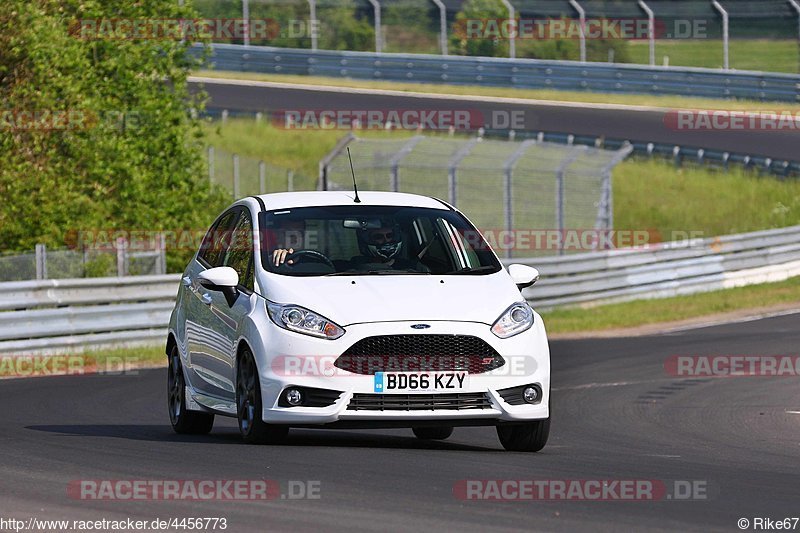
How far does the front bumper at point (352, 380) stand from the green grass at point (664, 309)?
14.3 metres

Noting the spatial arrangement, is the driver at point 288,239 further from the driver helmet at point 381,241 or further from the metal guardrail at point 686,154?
the metal guardrail at point 686,154

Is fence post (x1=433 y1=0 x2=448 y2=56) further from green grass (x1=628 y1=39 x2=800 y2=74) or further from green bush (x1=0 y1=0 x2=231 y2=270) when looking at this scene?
green bush (x1=0 y1=0 x2=231 y2=270)

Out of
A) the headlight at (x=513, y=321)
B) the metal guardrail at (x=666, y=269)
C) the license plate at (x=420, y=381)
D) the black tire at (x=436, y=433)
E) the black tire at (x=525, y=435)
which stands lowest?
the metal guardrail at (x=666, y=269)

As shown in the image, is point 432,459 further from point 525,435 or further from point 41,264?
point 41,264

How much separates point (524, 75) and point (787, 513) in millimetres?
36609

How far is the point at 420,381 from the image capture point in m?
9.69

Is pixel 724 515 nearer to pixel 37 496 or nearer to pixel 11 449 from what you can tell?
pixel 37 496

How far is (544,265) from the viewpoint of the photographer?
84.1 feet

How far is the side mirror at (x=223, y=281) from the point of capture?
1034 cm

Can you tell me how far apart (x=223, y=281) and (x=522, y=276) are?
6.21ft

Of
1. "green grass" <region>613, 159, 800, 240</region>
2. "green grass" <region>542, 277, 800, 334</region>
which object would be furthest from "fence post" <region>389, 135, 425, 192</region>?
"green grass" <region>613, 159, 800, 240</region>

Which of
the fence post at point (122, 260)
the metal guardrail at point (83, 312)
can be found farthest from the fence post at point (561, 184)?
the fence post at point (122, 260)

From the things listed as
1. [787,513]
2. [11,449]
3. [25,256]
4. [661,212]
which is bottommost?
[661,212]

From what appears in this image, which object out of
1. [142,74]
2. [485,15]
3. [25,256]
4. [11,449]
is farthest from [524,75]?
[11,449]
